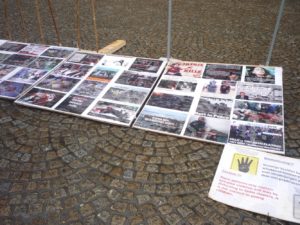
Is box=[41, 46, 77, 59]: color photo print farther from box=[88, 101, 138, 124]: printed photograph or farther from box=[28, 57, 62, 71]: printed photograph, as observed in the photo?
box=[88, 101, 138, 124]: printed photograph

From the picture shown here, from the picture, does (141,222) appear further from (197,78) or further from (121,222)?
(197,78)

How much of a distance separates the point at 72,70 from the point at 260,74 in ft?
4.88

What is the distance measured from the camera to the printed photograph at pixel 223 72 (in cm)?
231

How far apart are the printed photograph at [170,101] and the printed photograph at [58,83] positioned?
65cm

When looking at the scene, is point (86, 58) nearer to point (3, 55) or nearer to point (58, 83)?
point (58, 83)

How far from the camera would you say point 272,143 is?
1.76 metres

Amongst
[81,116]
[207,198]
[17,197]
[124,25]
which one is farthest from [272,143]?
[124,25]

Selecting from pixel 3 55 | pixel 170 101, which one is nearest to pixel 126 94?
pixel 170 101

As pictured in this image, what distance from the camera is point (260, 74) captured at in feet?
7.48

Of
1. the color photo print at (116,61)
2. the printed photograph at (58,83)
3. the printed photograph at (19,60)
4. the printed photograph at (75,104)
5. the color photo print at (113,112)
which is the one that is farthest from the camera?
the printed photograph at (19,60)

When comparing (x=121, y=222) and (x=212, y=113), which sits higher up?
(x=212, y=113)

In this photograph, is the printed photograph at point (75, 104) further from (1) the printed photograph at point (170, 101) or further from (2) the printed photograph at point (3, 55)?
(2) the printed photograph at point (3, 55)

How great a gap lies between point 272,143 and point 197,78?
81cm

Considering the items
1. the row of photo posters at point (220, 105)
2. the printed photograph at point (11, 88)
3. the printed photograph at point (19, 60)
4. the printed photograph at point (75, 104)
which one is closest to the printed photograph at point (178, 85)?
the row of photo posters at point (220, 105)
